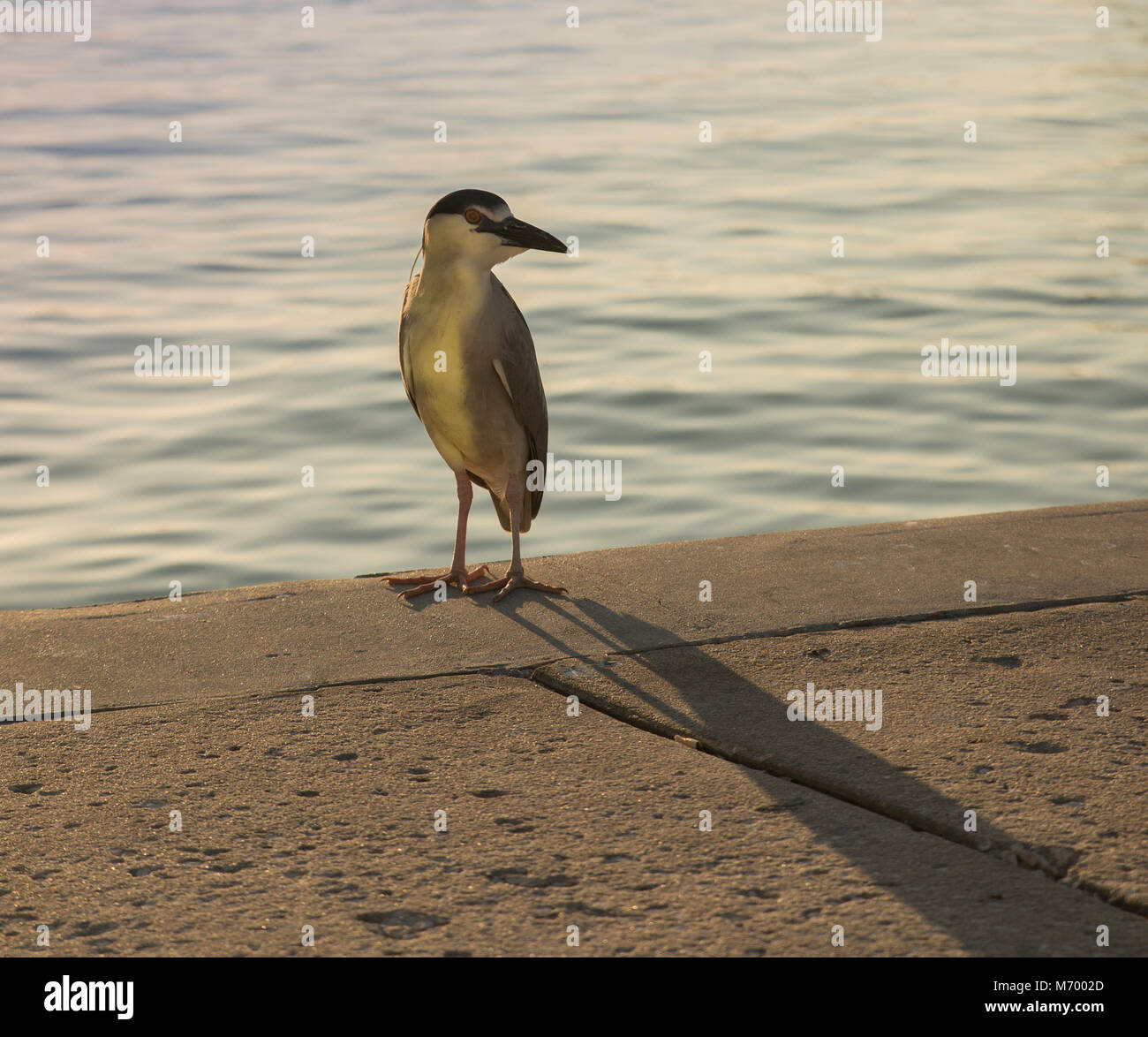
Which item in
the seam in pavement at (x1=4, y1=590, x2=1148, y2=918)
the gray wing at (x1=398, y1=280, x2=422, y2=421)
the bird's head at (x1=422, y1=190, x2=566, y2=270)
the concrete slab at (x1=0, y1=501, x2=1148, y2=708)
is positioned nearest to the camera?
the seam in pavement at (x1=4, y1=590, x2=1148, y2=918)

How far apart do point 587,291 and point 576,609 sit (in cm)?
737

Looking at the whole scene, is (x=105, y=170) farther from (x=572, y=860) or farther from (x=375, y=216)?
(x=572, y=860)

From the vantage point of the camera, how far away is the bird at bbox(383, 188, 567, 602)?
17.7 ft

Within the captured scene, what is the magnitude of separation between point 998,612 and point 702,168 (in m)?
12.0

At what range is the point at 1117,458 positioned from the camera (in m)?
9.16

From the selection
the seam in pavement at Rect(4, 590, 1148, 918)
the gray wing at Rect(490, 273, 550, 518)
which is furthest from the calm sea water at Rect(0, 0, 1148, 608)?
the seam in pavement at Rect(4, 590, 1148, 918)

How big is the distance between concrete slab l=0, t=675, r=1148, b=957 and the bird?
4.47ft

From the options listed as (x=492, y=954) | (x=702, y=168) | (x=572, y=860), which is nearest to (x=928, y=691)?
(x=572, y=860)

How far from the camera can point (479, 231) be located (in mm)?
5379

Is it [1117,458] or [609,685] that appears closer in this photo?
[609,685]

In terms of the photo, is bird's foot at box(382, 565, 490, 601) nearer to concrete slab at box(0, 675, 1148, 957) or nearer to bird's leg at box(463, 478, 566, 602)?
bird's leg at box(463, 478, 566, 602)

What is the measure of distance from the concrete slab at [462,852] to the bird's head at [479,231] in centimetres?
171

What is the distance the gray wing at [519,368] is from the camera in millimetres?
5543

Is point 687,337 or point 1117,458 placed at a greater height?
point 687,337
